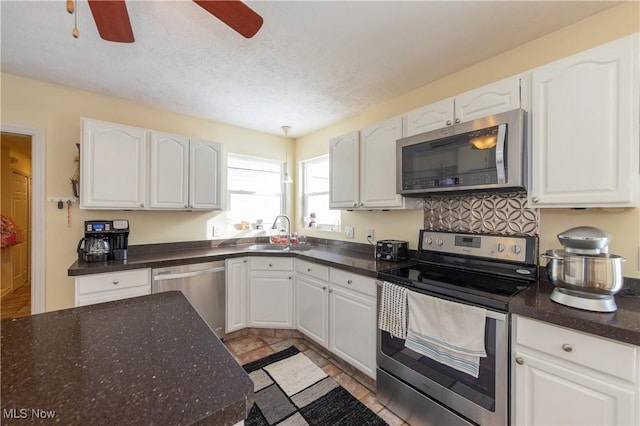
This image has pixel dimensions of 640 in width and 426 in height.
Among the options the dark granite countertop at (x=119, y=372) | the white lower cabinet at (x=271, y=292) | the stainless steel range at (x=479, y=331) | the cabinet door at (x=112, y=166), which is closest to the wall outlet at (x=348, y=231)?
→ the white lower cabinet at (x=271, y=292)

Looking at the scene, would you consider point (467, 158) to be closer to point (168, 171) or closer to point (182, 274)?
point (182, 274)

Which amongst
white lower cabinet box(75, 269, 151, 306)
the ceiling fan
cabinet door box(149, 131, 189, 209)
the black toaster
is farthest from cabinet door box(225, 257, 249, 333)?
the ceiling fan

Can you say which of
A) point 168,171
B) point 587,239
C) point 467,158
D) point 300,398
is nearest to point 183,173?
point 168,171

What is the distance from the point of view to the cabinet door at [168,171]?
2539 millimetres

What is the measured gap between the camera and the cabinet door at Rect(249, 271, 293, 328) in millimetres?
2736

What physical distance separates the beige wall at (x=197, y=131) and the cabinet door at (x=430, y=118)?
1.34 ft

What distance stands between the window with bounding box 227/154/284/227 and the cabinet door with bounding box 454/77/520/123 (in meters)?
2.55

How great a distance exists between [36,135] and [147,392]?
2.86 meters

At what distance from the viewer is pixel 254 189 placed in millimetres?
3627

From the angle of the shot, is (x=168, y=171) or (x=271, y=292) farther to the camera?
(x=271, y=292)

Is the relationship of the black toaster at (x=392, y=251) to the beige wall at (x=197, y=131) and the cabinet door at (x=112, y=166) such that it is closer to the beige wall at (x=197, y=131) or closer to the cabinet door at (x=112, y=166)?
the beige wall at (x=197, y=131)

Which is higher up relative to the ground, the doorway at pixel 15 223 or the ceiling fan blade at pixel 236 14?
the ceiling fan blade at pixel 236 14

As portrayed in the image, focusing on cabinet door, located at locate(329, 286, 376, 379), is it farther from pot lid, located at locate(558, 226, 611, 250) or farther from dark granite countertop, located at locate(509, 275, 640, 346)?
pot lid, located at locate(558, 226, 611, 250)

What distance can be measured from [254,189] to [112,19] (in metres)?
2.53
